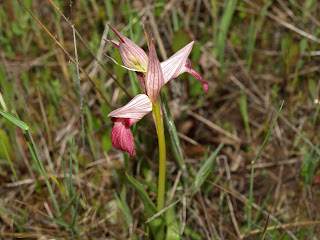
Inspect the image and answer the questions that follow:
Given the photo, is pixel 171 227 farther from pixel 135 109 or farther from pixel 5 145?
pixel 5 145

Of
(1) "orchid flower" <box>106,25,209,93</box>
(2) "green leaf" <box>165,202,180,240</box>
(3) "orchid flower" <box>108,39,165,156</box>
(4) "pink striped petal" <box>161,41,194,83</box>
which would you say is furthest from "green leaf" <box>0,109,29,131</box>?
(2) "green leaf" <box>165,202,180,240</box>

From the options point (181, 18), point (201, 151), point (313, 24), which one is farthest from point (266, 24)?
point (201, 151)

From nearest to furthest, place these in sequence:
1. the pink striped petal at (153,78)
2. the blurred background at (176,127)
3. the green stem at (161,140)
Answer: the pink striped petal at (153,78), the green stem at (161,140), the blurred background at (176,127)

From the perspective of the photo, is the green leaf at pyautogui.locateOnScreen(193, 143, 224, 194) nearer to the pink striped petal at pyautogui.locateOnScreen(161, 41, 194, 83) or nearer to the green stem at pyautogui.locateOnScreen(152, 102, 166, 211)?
the green stem at pyautogui.locateOnScreen(152, 102, 166, 211)

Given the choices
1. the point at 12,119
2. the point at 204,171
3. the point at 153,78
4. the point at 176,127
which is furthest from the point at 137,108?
the point at 176,127

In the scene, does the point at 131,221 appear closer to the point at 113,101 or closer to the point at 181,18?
the point at 113,101

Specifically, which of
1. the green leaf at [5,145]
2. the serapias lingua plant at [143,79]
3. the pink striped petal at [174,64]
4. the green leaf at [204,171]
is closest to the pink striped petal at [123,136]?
the serapias lingua plant at [143,79]

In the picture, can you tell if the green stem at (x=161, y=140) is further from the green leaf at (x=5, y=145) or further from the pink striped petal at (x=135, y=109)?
the green leaf at (x=5, y=145)
